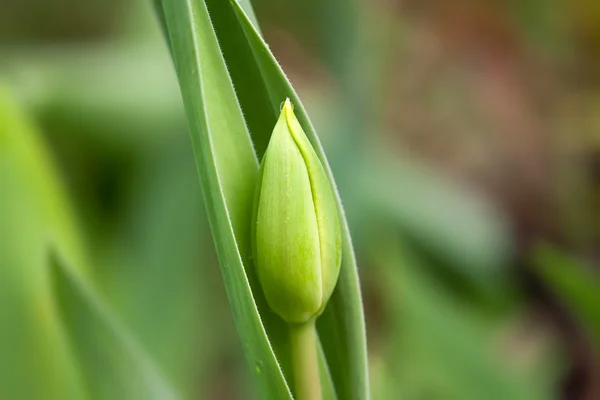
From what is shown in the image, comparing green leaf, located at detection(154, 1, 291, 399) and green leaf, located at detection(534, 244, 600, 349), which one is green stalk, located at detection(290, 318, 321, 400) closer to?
green leaf, located at detection(154, 1, 291, 399)

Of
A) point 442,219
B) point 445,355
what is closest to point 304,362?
point 445,355

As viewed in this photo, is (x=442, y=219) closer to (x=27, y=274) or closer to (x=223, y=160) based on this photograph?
(x=27, y=274)

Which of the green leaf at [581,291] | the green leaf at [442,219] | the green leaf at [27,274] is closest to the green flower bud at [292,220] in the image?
the green leaf at [27,274]

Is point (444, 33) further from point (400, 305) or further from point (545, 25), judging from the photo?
point (400, 305)

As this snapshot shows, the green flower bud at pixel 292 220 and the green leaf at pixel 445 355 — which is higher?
the green flower bud at pixel 292 220

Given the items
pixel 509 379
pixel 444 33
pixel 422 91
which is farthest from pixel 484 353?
pixel 444 33

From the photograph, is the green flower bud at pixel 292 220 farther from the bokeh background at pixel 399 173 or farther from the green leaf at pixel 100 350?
the bokeh background at pixel 399 173

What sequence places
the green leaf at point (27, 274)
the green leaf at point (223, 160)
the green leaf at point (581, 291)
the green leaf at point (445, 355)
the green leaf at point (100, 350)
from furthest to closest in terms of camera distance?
1. the green leaf at point (445, 355)
2. the green leaf at point (581, 291)
3. the green leaf at point (27, 274)
4. the green leaf at point (100, 350)
5. the green leaf at point (223, 160)
